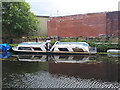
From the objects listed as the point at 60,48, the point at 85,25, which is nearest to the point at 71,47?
the point at 60,48

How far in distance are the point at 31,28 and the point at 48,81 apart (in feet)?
64.0

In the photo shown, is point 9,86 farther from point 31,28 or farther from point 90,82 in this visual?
point 31,28

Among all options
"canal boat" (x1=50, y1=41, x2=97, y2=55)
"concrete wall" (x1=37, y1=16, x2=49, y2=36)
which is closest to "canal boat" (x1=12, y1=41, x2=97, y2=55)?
"canal boat" (x1=50, y1=41, x2=97, y2=55)

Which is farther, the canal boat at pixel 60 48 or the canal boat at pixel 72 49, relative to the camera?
the canal boat at pixel 60 48

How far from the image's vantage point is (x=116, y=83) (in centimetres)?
838

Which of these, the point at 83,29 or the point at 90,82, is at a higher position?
the point at 83,29

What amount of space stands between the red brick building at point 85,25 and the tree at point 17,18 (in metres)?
4.67

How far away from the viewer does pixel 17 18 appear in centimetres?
2516

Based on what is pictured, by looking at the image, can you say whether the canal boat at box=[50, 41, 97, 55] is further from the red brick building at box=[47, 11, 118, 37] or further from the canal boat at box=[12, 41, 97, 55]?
the red brick building at box=[47, 11, 118, 37]

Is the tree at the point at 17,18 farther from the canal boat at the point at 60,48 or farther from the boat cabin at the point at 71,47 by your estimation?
the boat cabin at the point at 71,47

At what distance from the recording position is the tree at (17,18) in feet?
82.2

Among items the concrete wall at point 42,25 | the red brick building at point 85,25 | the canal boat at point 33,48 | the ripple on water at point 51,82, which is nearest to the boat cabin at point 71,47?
the canal boat at point 33,48

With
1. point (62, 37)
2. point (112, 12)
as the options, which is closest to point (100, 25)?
point (112, 12)

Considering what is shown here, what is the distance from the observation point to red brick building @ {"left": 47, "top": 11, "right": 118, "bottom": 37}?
23.4 meters
